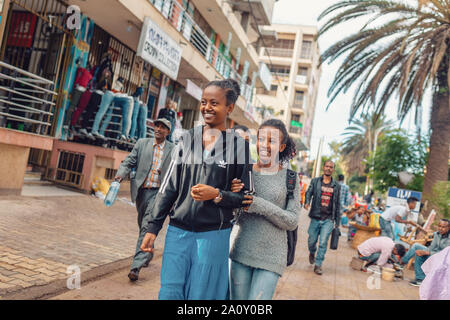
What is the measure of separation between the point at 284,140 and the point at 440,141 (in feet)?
34.6

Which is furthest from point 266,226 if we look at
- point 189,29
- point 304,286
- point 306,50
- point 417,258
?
point 306,50

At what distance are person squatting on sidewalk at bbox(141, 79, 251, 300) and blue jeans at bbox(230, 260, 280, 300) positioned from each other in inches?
5.9

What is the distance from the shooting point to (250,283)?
2.52 m

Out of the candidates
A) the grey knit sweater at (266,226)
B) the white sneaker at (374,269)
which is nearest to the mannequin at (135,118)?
the white sneaker at (374,269)

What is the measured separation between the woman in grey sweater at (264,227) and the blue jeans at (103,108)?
7144 mm

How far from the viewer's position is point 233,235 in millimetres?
2594

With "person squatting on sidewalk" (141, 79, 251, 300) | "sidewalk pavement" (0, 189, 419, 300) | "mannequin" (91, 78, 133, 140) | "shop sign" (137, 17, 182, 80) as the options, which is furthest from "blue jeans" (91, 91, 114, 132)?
"person squatting on sidewalk" (141, 79, 251, 300)

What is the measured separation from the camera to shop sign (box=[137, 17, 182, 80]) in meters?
9.73

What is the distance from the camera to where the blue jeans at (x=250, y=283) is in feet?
7.95

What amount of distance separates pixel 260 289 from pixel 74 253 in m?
3.28

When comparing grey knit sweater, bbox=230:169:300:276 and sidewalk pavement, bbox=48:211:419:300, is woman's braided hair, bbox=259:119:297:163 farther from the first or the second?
sidewalk pavement, bbox=48:211:419:300

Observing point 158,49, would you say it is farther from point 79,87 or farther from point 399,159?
point 399,159
